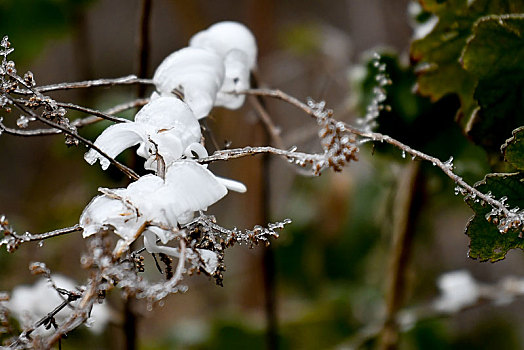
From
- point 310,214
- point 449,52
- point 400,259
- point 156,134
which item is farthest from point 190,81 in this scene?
point 310,214

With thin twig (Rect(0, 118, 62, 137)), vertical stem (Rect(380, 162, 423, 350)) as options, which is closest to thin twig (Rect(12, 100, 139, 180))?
thin twig (Rect(0, 118, 62, 137))

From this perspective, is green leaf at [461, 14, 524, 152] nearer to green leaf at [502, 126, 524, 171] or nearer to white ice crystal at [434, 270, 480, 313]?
green leaf at [502, 126, 524, 171]

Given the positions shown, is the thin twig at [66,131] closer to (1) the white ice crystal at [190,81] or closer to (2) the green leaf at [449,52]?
(1) the white ice crystal at [190,81]

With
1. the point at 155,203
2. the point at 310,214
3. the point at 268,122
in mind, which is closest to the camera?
the point at 155,203

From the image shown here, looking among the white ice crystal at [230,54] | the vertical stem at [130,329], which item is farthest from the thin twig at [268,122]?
the vertical stem at [130,329]

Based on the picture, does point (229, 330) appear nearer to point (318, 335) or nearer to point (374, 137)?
point (318, 335)

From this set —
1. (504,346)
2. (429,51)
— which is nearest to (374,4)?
(504,346)

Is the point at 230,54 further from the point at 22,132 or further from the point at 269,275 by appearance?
the point at 269,275
